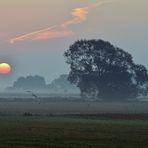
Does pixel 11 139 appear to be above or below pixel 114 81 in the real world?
below

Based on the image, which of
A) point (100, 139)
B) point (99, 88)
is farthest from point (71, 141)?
point (99, 88)

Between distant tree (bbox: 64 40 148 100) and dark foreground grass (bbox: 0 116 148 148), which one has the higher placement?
distant tree (bbox: 64 40 148 100)

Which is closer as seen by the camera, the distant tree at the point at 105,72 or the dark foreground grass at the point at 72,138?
the dark foreground grass at the point at 72,138

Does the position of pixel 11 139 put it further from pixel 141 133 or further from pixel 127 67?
pixel 127 67

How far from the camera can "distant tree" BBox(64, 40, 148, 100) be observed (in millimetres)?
156375

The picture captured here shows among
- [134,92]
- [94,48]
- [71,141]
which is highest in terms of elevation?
[94,48]

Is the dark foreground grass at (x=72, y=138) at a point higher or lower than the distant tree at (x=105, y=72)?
lower

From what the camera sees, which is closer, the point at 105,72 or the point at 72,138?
the point at 72,138

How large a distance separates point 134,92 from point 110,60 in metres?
11.6

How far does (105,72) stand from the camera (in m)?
159

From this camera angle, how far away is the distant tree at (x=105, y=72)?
15638 cm

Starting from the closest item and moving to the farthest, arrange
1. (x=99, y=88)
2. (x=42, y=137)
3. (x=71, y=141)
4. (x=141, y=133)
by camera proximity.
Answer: (x=71, y=141) < (x=42, y=137) < (x=141, y=133) < (x=99, y=88)

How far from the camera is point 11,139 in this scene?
120ft

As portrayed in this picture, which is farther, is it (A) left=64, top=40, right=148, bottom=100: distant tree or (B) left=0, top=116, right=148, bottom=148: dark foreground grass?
(A) left=64, top=40, right=148, bottom=100: distant tree
